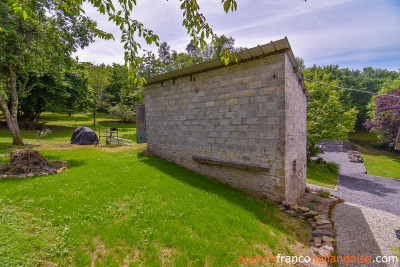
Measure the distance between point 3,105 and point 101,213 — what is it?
1151cm

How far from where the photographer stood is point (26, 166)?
265 inches

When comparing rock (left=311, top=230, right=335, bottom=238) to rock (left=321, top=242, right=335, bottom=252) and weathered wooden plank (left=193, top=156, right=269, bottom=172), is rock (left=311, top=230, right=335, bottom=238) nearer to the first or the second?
rock (left=321, top=242, right=335, bottom=252)

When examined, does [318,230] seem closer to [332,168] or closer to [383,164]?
[332,168]

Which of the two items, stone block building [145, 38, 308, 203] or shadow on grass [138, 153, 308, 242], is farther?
stone block building [145, 38, 308, 203]

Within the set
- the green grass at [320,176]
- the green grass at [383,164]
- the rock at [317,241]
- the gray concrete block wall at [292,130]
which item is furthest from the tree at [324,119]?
the rock at [317,241]

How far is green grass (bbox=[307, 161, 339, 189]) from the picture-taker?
1155 cm

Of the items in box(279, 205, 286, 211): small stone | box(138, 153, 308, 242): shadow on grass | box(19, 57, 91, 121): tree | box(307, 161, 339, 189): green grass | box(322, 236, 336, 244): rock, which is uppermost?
box(19, 57, 91, 121): tree

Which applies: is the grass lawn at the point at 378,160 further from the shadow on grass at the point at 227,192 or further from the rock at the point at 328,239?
the shadow on grass at the point at 227,192

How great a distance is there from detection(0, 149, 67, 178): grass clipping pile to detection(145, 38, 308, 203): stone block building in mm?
4972

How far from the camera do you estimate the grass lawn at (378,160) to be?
14.8 meters

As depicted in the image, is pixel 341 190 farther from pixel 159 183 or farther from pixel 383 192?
pixel 159 183

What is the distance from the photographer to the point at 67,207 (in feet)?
14.4

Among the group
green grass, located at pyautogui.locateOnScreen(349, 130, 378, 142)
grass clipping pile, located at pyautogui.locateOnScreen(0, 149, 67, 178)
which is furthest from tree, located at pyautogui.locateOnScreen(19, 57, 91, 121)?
green grass, located at pyautogui.locateOnScreen(349, 130, 378, 142)

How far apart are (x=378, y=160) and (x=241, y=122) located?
862 inches
